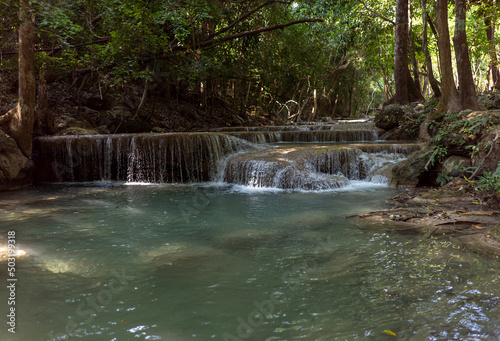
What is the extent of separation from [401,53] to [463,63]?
17.6 feet

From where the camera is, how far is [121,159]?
1073cm

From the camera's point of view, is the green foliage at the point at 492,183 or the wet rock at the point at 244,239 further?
the green foliage at the point at 492,183

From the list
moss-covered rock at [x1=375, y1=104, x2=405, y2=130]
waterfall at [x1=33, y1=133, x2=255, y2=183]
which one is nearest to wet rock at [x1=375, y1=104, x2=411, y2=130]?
moss-covered rock at [x1=375, y1=104, x2=405, y2=130]

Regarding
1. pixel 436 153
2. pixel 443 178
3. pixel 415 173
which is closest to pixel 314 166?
pixel 415 173

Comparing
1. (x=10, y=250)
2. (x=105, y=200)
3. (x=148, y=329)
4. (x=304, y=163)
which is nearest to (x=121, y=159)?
(x=105, y=200)

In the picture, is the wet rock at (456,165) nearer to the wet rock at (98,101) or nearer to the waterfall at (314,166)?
the waterfall at (314,166)

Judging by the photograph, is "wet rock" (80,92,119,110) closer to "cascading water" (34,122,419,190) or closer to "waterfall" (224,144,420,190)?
"cascading water" (34,122,419,190)

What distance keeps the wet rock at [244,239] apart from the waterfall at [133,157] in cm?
575

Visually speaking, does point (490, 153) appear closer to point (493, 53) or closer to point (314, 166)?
point (314, 166)

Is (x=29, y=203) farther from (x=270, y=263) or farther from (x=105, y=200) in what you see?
Result: (x=270, y=263)

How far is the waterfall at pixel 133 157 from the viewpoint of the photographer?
10.5 metres

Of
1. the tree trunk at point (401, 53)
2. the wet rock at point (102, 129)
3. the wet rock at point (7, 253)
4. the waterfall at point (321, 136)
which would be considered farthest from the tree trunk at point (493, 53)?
the wet rock at point (7, 253)

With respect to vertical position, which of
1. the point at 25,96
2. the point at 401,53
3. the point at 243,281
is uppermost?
the point at 401,53

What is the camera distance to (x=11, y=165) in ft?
29.8
